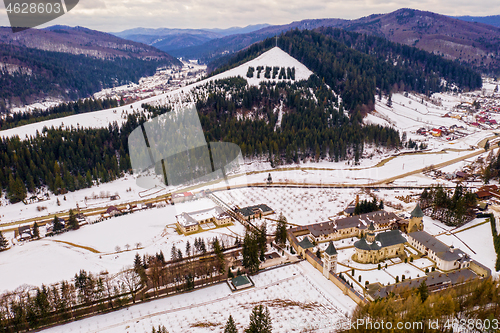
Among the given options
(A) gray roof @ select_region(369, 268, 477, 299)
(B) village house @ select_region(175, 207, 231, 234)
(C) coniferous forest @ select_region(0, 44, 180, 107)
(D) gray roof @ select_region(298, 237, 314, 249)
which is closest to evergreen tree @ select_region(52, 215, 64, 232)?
(B) village house @ select_region(175, 207, 231, 234)

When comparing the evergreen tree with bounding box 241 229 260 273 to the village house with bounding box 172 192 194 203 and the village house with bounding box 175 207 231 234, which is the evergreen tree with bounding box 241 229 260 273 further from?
the village house with bounding box 172 192 194 203

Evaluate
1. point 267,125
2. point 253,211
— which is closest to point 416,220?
point 253,211

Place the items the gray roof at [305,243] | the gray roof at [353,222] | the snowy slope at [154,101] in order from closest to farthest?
1. the gray roof at [305,243]
2. the gray roof at [353,222]
3. the snowy slope at [154,101]

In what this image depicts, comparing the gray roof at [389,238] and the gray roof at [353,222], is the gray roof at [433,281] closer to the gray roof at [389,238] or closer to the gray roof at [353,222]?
the gray roof at [389,238]

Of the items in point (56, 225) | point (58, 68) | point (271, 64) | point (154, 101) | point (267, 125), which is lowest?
point (56, 225)

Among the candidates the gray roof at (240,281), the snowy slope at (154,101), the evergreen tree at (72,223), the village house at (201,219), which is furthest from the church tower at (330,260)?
the snowy slope at (154,101)

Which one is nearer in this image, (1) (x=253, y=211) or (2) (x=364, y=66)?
(1) (x=253, y=211)

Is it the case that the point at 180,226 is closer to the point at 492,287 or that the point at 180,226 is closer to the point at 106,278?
the point at 106,278

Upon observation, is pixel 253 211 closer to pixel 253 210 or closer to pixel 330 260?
pixel 253 210
